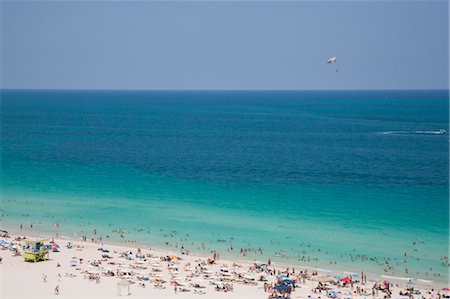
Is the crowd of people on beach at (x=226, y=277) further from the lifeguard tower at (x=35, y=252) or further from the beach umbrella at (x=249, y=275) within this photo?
the lifeguard tower at (x=35, y=252)

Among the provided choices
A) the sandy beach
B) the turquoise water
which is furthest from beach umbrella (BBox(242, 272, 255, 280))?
the turquoise water

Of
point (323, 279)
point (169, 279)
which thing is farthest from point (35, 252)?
point (323, 279)

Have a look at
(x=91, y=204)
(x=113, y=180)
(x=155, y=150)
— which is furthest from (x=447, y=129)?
(x=91, y=204)

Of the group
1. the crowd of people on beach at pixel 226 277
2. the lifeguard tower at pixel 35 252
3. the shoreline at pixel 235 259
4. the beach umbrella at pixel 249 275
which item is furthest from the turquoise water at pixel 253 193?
the lifeguard tower at pixel 35 252

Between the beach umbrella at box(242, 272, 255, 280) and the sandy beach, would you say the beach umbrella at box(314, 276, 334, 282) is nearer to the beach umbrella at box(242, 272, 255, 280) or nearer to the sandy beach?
the sandy beach

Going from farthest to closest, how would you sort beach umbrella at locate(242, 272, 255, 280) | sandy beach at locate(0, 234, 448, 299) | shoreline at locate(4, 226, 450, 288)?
shoreline at locate(4, 226, 450, 288), beach umbrella at locate(242, 272, 255, 280), sandy beach at locate(0, 234, 448, 299)
